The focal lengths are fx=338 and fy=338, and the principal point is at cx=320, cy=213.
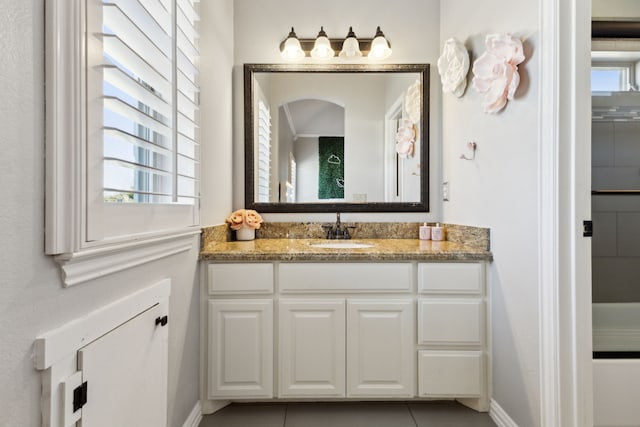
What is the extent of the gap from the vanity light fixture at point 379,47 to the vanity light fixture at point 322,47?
27cm

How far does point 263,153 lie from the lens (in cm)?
229

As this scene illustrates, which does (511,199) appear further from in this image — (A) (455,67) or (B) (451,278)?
(A) (455,67)

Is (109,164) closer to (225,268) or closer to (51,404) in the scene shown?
(51,404)

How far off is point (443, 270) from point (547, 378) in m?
0.58

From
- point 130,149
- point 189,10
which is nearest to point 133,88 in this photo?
point 130,149

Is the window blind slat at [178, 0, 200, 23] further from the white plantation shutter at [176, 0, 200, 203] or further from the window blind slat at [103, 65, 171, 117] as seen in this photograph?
the window blind slat at [103, 65, 171, 117]

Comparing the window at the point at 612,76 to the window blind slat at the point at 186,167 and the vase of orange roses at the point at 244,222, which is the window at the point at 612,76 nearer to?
the vase of orange roses at the point at 244,222

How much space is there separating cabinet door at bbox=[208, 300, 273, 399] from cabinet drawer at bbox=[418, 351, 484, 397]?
2.53ft

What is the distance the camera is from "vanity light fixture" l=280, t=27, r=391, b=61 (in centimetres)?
220

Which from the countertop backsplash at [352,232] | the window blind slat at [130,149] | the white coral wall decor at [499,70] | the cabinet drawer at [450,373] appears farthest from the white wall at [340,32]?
the window blind slat at [130,149]

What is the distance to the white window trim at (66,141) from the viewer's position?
0.70m

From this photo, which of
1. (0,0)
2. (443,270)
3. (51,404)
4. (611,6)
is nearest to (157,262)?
(51,404)

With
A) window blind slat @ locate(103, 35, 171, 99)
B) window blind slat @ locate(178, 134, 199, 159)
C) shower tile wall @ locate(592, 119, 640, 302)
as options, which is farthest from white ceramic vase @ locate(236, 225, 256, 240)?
shower tile wall @ locate(592, 119, 640, 302)

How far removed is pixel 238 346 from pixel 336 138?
142 centimetres
